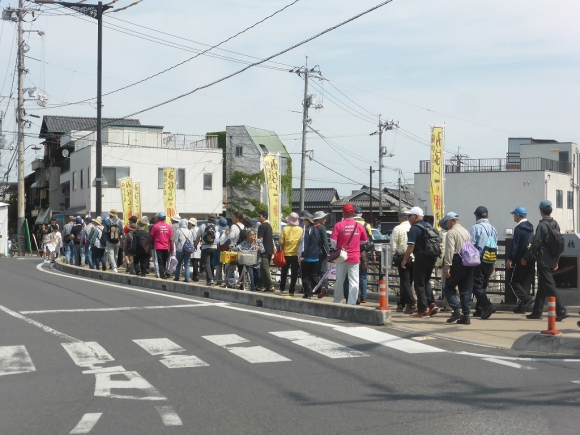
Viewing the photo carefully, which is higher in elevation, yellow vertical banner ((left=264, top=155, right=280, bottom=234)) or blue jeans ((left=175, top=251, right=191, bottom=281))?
yellow vertical banner ((left=264, top=155, right=280, bottom=234))

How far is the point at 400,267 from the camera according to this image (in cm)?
1318

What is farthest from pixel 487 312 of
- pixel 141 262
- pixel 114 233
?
pixel 114 233

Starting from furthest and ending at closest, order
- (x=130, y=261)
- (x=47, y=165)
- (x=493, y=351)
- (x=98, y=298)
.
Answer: (x=47, y=165)
(x=130, y=261)
(x=98, y=298)
(x=493, y=351)

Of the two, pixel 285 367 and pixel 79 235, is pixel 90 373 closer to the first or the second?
pixel 285 367

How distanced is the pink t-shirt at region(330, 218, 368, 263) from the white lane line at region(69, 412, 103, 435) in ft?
23.6

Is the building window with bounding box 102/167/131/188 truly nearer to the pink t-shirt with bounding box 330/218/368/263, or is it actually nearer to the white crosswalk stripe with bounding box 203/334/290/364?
the pink t-shirt with bounding box 330/218/368/263

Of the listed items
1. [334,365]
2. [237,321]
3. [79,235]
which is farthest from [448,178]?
[334,365]

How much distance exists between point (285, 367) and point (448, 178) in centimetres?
4145

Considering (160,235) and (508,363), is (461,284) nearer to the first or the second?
(508,363)

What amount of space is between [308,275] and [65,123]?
53.2 m

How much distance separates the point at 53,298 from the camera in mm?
16156

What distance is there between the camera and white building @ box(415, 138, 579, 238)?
4612 centimetres

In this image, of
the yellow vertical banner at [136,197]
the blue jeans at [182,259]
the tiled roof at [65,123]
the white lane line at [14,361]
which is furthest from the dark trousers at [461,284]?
the tiled roof at [65,123]

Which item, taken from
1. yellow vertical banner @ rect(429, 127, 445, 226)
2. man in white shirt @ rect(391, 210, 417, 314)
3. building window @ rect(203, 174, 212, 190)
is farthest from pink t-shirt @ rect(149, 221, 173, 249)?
building window @ rect(203, 174, 212, 190)
